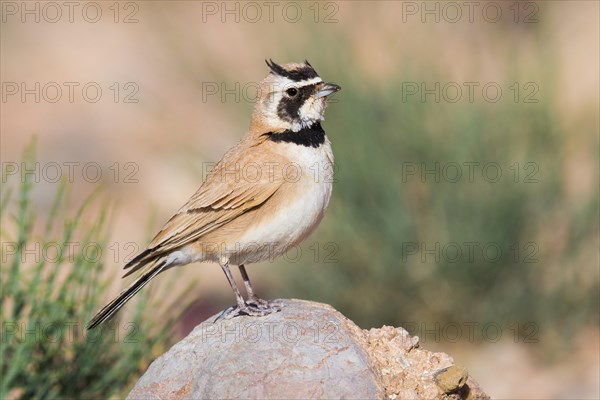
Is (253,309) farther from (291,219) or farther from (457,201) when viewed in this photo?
(457,201)

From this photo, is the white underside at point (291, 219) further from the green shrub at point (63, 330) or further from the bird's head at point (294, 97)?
the green shrub at point (63, 330)

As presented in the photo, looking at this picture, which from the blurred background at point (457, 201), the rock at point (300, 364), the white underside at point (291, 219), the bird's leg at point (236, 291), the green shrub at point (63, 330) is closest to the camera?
the rock at point (300, 364)

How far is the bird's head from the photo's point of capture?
21.2 ft

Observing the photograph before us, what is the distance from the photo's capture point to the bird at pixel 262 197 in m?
6.18

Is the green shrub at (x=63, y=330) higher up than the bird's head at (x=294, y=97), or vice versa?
the bird's head at (x=294, y=97)

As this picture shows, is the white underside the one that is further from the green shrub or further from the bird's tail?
the green shrub

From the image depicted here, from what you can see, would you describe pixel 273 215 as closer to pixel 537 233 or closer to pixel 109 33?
pixel 537 233

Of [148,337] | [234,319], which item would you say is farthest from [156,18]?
[234,319]

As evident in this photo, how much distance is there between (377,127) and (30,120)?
1092 cm

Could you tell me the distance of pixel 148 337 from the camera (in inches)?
299

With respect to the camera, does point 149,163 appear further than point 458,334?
Yes

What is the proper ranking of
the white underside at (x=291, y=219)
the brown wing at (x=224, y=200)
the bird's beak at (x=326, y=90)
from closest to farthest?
the white underside at (x=291, y=219) < the brown wing at (x=224, y=200) < the bird's beak at (x=326, y=90)

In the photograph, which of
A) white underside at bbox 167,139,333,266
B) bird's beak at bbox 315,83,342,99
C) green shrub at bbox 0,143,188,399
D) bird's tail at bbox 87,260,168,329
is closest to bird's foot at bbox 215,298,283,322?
white underside at bbox 167,139,333,266

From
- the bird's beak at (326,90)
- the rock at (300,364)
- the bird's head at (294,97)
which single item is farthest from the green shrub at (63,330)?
the rock at (300,364)
